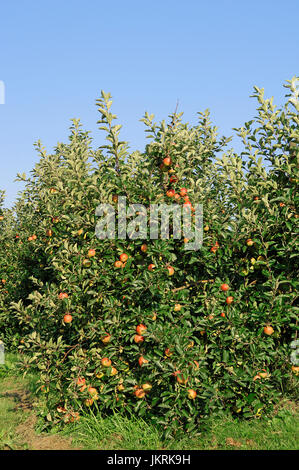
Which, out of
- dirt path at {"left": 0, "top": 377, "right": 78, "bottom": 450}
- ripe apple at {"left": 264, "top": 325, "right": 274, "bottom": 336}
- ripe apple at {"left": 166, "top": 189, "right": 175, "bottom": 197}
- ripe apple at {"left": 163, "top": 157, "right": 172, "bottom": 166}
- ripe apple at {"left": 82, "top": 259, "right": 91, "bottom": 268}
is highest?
ripe apple at {"left": 163, "top": 157, "right": 172, "bottom": 166}

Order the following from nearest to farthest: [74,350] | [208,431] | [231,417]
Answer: [208,431]
[231,417]
[74,350]

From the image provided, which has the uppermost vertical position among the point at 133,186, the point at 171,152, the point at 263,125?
the point at 263,125

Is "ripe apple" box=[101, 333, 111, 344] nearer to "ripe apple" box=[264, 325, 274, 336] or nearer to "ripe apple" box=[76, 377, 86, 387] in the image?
"ripe apple" box=[76, 377, 86, 387]

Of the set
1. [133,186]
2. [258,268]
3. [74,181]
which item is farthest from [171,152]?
[258,268]

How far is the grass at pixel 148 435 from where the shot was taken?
14.2ft

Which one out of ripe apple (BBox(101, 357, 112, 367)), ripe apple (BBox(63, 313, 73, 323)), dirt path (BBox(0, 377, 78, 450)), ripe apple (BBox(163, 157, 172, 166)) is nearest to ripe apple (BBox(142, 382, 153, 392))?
ripe apple (BBox(101, 357, 112, 367))

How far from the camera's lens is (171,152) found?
482 cm

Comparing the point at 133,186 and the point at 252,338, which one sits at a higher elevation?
the point at 133,186

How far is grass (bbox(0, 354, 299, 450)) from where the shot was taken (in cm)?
432

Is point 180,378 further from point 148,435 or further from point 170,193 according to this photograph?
point 170,193

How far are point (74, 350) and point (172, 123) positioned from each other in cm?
304

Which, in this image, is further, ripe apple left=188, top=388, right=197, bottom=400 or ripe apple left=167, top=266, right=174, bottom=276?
ripe apple left=167, top=266, right=174, bottom=276

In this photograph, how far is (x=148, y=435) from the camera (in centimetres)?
441

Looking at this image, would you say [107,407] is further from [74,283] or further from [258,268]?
[258,268]
